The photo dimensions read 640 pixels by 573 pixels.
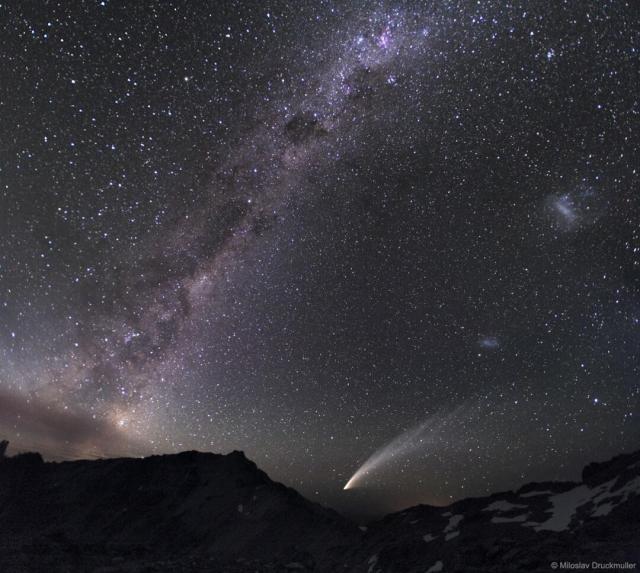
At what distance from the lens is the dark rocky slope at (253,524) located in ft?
88.8

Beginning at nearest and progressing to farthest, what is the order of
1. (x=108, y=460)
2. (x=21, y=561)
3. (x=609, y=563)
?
(x=609, y=563)
(x=21, y=561)
(x=108, y=460)

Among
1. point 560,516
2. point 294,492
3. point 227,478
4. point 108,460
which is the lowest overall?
point 560,516

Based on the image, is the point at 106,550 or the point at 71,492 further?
the point at 71,492

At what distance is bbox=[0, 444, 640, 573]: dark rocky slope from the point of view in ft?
88.8

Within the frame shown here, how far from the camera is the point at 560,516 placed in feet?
109

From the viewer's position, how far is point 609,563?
1920cm

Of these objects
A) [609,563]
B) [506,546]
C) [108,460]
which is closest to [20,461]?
[108,460]

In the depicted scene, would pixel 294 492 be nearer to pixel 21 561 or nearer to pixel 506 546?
pixel 21 561

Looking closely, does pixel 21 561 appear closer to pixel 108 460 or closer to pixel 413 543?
pixel 413 543

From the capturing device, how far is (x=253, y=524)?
177 ft

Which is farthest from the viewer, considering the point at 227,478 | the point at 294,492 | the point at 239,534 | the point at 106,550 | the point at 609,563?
the point at 227,478

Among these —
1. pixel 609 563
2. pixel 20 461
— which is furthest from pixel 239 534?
pixel 20 461

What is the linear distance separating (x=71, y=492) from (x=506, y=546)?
7719cm

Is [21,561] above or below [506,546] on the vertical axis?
above
